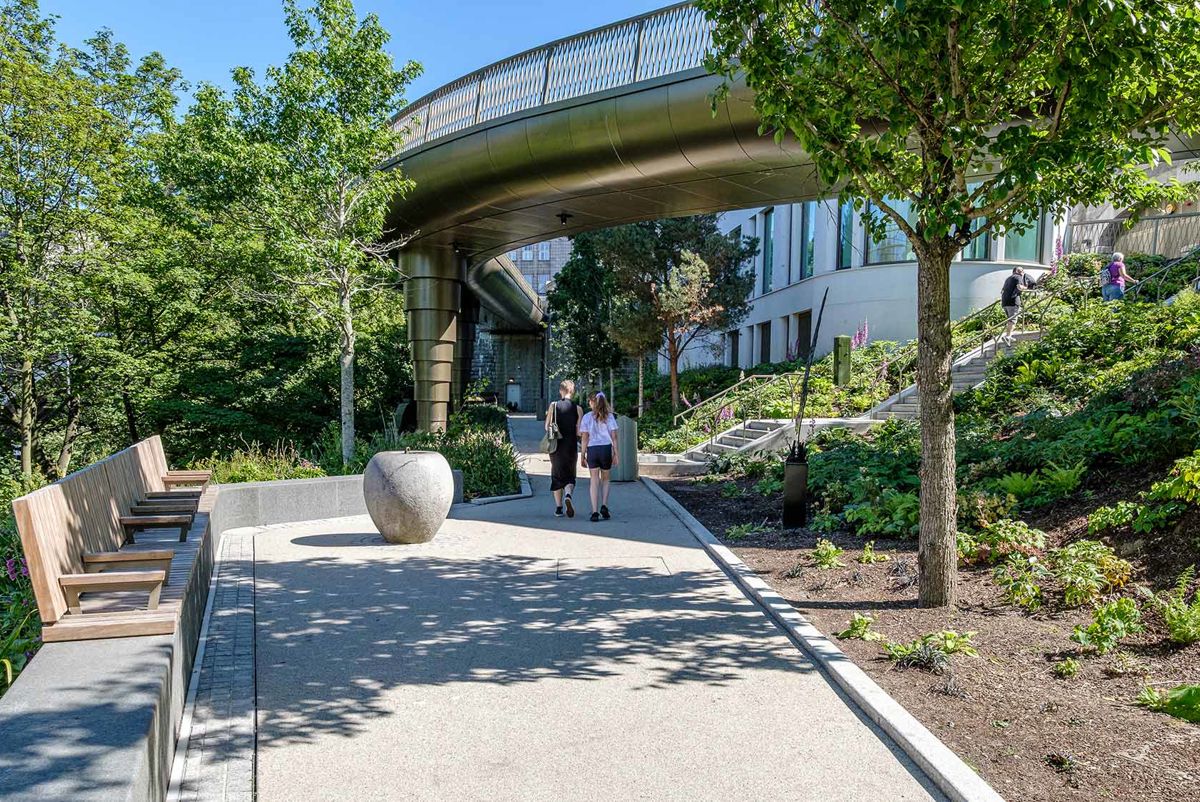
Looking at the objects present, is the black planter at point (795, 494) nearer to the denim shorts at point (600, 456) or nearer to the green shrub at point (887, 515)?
the green shrub at point (887, 515)

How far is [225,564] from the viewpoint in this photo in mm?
7789

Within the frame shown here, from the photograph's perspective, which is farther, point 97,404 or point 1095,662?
point 97,404

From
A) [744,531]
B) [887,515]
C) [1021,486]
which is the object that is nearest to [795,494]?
[744,531]

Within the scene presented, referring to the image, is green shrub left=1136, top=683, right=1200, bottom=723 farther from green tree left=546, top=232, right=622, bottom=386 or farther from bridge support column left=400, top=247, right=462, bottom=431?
green tree left=546, top=232, right=622, bottom=386

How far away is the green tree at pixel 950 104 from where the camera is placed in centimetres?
500

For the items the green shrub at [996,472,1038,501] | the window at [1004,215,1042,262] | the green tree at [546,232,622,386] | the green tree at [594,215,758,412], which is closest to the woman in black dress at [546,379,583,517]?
the green shrub at [996,472,1038,501]

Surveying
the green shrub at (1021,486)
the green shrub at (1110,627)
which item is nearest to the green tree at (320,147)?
the green shrub at (1021,486)

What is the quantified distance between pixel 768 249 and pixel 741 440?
19.7 m

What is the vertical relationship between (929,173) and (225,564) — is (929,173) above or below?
above

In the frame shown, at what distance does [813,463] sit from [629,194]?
19.1 ft

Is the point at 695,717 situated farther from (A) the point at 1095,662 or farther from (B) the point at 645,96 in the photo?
(B) the point at 645,96

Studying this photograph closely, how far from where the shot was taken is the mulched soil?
11.5 feet

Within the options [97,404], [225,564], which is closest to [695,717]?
[225,564]

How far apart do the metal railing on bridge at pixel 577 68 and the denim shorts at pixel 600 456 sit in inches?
228
